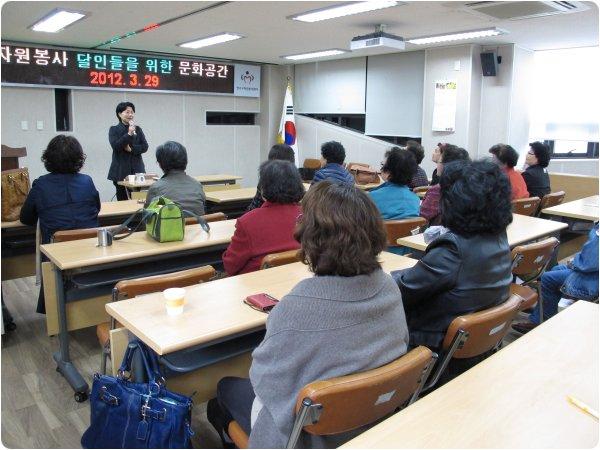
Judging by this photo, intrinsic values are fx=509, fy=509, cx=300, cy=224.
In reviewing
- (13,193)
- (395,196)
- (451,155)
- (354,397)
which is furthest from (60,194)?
(451,155)

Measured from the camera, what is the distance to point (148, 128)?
802cm

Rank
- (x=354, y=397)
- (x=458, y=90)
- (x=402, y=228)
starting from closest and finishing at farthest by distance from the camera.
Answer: (x=354, y=397)
(x=402, y=228)
(x=458, y=90)

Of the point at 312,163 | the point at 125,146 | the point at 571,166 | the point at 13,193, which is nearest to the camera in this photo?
the point at 13,193

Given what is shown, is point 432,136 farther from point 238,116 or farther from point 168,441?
point 168,441

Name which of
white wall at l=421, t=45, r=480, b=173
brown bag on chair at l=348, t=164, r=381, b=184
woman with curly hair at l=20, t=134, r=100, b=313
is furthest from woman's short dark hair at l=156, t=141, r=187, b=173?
white wall at l=421, t=45, r=480, b=173

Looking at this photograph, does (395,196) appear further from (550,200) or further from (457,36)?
(457,36)

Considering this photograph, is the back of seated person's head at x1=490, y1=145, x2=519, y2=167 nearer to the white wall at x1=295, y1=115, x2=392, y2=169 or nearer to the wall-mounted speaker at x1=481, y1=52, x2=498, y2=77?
the wall-mounted speaker at x1=481, y1=52, x2=498, y2=77

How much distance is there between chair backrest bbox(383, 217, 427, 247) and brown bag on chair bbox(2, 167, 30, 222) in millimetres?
2446

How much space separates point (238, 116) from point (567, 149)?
537 centimetres

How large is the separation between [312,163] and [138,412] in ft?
23.0

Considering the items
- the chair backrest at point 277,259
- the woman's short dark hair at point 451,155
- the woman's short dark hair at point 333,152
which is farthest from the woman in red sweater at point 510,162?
the chair backrest at point 277,259

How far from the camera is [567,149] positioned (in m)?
7.11

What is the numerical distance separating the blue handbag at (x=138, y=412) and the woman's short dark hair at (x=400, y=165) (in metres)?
2.10

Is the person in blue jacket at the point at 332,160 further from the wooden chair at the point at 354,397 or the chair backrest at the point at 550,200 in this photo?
the wooden chair at the point at 354,397
